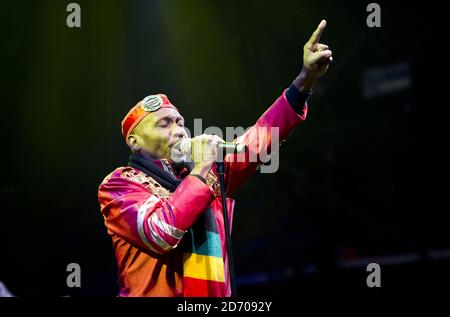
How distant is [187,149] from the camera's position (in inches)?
111

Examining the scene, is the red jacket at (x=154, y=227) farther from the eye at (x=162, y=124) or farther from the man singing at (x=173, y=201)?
the eye at (x=162, y=124)

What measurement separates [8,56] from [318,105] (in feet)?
9.91

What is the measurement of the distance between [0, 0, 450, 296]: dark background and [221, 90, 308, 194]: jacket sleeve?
2.93m

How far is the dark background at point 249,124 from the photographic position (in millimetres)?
5977

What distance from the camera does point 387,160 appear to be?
20.6 feet

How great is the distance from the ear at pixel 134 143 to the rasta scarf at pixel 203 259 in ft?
1.75

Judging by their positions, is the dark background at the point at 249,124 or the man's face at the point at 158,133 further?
the dark background at the point at 249,124

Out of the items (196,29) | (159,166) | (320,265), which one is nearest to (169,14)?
(196,29)

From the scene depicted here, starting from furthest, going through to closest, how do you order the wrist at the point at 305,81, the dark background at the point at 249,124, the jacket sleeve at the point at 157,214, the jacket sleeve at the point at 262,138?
the dark background at the point at 249,124
the jacket sleeve at the point at 262,138
the wrist at the point at 305,81
the jacket sleeve at the point at 157,214

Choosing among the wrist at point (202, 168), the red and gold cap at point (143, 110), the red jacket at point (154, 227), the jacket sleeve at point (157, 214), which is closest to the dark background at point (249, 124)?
the red and gold cap at point (143, 110)

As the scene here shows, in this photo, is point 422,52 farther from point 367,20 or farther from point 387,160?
point 387,160
